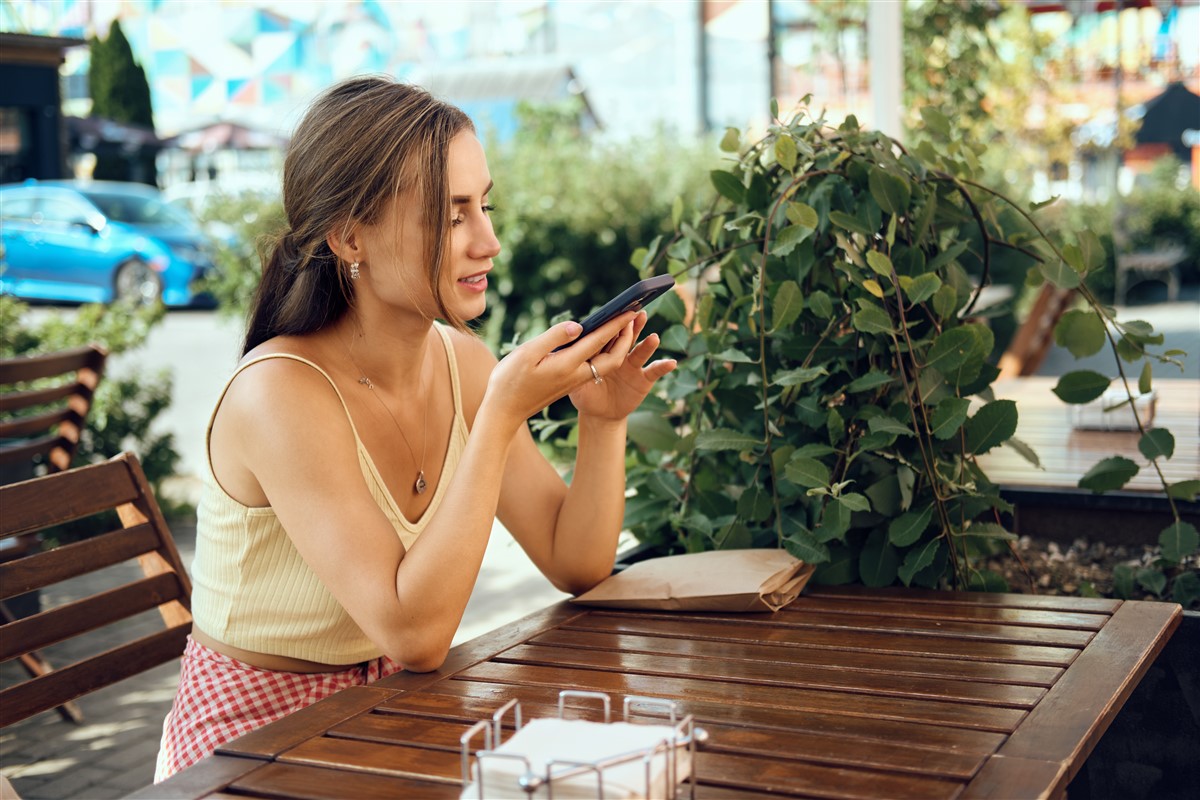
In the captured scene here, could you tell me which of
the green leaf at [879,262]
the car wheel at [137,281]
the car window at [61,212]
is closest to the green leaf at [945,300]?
the green leaf at [879,262]

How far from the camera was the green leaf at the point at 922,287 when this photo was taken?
6.08 feet

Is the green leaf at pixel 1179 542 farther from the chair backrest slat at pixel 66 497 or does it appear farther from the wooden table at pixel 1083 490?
the chair backrest slat at pixel 66 497

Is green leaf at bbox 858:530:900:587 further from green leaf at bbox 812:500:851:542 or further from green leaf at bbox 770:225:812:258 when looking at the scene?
green leaf at bbox 770:225:812:258

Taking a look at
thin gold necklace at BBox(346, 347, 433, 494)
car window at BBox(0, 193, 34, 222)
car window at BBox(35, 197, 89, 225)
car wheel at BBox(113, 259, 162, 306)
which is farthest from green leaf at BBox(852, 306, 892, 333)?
car wheel at BBox(113, 259, 162, 306)

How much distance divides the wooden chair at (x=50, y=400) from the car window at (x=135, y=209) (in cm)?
930

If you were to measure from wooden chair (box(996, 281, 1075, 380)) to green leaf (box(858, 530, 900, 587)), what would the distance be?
3.60 meters

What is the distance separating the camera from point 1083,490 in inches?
101

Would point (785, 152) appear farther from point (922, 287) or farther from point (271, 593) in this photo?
point (271, 593)

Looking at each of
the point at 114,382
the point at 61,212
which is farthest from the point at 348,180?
the point at 61,212

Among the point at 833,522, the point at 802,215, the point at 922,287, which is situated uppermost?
the point at 802,215

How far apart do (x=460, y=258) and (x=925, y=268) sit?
83 cm

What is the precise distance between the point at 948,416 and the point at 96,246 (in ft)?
38.7

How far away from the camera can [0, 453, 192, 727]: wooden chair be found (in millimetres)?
1807

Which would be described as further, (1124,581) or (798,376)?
(1124,581)
